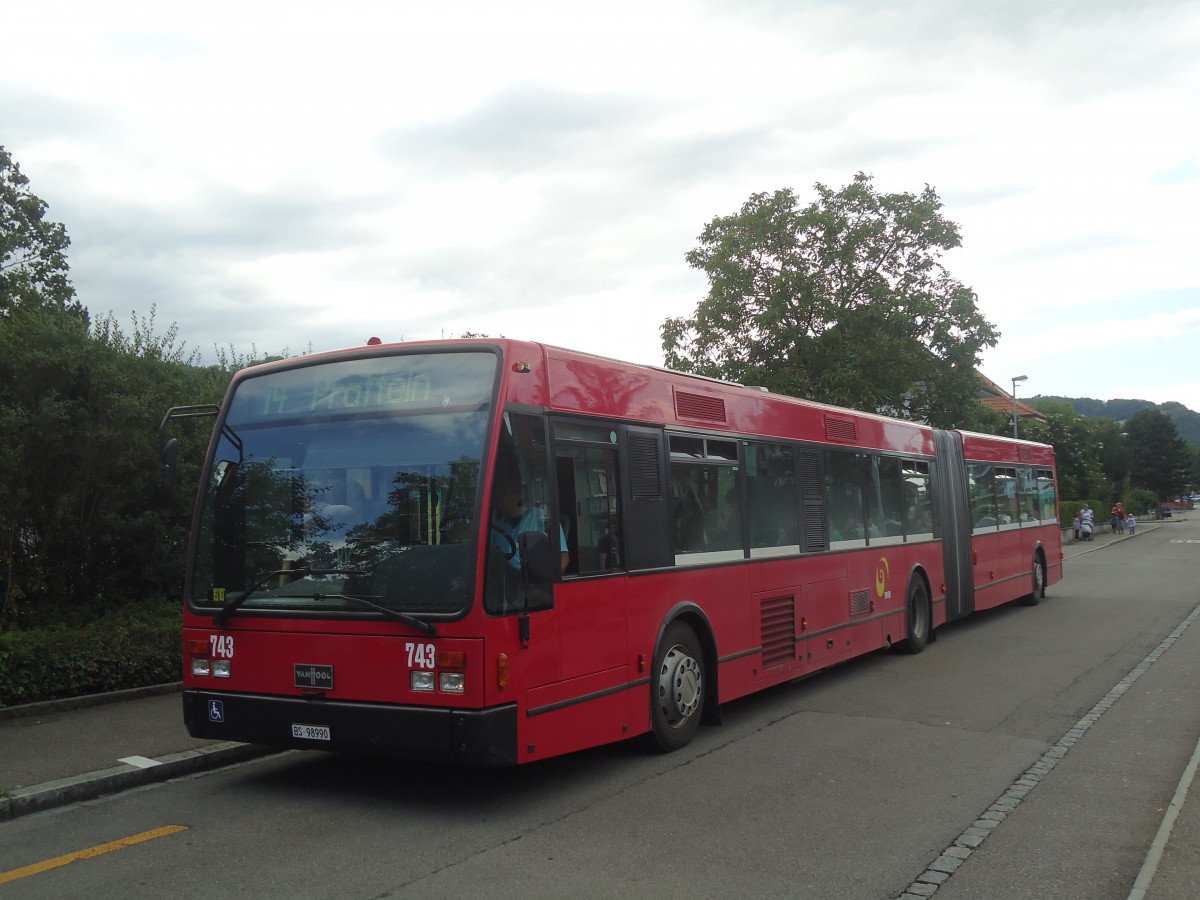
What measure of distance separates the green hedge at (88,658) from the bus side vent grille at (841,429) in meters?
7.08

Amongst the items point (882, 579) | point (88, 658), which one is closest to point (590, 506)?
point (88, 658)

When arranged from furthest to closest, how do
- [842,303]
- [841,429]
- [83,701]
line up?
[842,303], [841,429], [83,701]

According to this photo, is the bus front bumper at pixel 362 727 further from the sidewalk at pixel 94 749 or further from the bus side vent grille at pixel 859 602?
the bus side vent grille at pixel 859 602

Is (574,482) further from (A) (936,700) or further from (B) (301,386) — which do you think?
(A) (936,700)

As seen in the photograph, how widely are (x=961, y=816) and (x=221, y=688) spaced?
4653mm

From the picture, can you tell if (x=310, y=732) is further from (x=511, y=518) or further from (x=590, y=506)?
(x=590, y=506)

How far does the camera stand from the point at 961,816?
20.7 feet

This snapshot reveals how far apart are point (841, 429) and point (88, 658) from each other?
7.99 m

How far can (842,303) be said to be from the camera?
26594 mm

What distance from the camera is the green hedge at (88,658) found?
365 inches

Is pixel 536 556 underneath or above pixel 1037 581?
above

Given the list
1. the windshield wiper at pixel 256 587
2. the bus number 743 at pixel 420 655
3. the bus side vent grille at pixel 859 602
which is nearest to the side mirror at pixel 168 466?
the windshield wiper at pixel 256 587

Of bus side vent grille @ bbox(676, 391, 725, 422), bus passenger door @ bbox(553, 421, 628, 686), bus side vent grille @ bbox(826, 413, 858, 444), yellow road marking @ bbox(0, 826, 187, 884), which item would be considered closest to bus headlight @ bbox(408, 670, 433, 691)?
bus passenger door @ bbox(553, 421, 628, 686)

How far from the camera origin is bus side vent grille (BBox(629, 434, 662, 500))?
7816 millimetres
